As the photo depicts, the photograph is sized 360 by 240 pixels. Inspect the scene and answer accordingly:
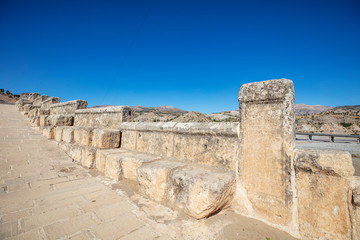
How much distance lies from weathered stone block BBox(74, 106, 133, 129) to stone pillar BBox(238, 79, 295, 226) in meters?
2.66

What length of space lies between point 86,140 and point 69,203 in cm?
201

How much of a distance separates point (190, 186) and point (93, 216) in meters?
1.08

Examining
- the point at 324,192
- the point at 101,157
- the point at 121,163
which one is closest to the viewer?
the point at 324,192

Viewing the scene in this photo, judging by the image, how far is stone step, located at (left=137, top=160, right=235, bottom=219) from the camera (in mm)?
1664

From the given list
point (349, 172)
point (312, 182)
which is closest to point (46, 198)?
point (312, 182)

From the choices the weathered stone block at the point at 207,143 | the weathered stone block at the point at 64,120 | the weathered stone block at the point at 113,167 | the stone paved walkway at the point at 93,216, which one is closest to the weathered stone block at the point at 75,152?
the stone paved walkway at the point at 93,216

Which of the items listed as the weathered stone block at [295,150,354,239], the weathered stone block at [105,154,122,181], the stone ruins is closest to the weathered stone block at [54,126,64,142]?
the weathered stone block at [105,154,122,181]

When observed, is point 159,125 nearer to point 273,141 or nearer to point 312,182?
point 273,141

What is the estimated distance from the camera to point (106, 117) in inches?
161

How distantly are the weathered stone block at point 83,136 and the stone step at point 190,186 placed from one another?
2107mm

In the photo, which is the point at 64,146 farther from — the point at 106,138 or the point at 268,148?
the point at 268,148

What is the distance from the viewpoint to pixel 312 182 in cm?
152

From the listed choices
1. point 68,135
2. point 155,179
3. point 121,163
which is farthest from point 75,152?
point 155,179

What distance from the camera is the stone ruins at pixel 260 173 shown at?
4.69 feet
